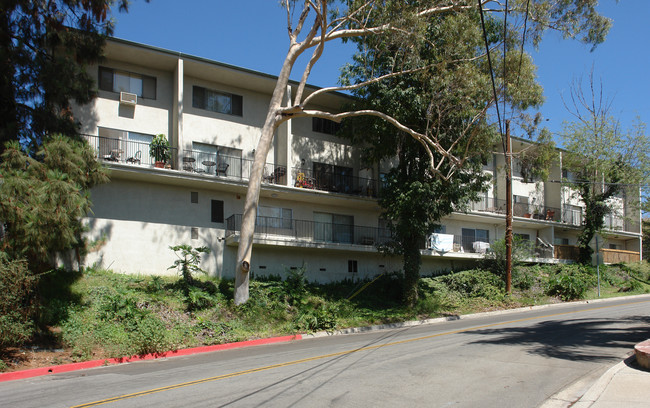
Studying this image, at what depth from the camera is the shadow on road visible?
12.2 meters

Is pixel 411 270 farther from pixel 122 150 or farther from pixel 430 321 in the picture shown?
pixel 122 150

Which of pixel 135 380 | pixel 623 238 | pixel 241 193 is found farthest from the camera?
pixel 623 238

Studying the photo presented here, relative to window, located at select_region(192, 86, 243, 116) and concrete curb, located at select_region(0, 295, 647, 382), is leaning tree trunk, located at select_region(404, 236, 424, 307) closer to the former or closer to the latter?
concrete curb, located at select_region(0, 295, 647, 382)

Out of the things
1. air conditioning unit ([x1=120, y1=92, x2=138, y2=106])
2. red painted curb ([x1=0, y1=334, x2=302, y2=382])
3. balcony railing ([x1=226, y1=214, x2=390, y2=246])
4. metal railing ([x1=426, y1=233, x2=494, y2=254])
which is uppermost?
air conditioning unit ([x1=120, y1=92, x2=138, y2=106])

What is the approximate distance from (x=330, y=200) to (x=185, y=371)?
1759cm

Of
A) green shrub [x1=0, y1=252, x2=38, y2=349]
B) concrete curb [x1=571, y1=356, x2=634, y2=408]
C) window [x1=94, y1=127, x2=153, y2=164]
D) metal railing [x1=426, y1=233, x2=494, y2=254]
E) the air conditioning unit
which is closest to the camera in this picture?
concrete curb [x1=571, y1=356, x2=634, y2=408]

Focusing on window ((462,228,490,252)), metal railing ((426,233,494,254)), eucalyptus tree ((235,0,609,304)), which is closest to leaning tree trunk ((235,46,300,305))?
eucalyptus tree ((235,0,609,304))

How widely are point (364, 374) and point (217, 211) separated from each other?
1635 centimetres

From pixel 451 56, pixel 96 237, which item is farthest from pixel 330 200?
pixel 96 237

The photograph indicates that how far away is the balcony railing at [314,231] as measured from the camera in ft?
84.7

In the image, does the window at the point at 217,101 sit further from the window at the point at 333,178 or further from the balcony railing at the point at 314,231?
the balcony railing at the point at 314,231

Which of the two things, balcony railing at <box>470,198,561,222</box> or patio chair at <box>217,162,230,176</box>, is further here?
balcony railing at <box>470,198,561,222</box>

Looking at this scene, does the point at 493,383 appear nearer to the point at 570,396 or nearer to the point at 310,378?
the point at 570,396

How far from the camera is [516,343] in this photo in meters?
13.6
